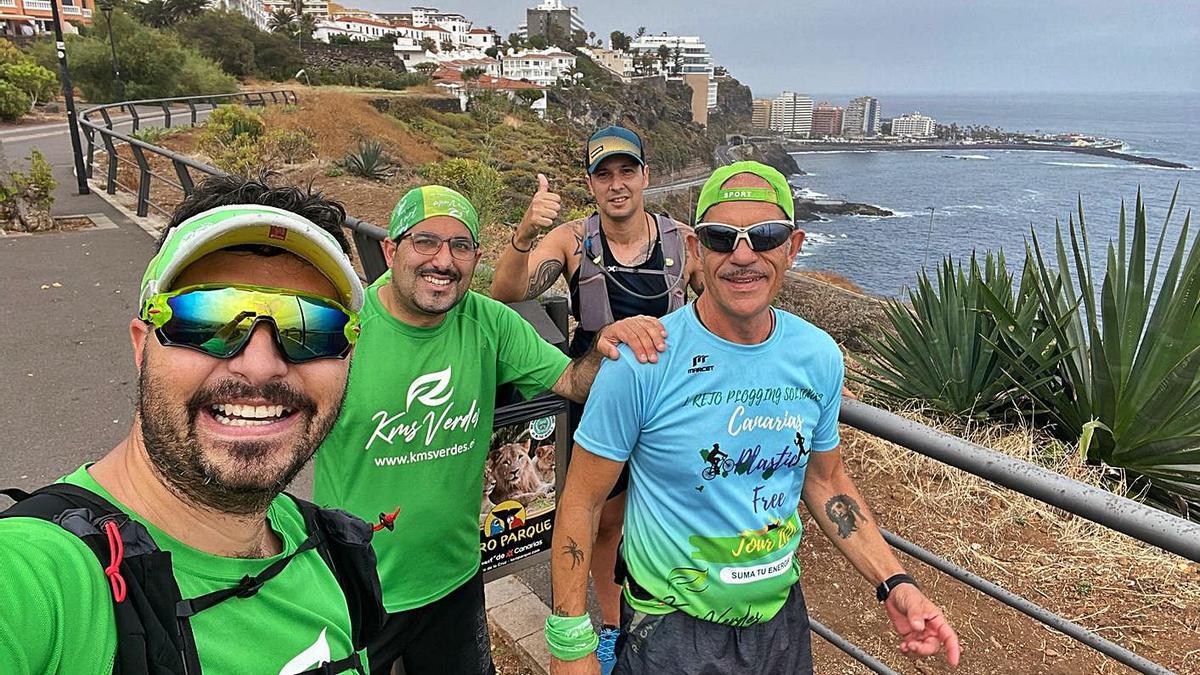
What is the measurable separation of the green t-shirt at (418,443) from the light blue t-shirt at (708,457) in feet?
1.68

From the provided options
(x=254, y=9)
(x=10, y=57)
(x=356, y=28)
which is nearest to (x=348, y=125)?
(x=10, y=57)

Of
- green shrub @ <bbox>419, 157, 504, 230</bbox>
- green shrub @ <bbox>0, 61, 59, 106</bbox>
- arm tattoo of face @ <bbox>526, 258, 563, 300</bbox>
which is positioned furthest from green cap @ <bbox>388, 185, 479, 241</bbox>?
green shrub @ <bbox>0, 61, 59, 106</bbox>

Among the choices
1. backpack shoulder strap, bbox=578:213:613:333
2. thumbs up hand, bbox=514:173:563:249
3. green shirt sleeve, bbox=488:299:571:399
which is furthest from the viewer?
backpack shoulder strap, bbox=578:213:613:333

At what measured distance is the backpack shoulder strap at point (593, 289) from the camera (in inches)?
109

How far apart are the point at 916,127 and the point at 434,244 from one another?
16027 cm

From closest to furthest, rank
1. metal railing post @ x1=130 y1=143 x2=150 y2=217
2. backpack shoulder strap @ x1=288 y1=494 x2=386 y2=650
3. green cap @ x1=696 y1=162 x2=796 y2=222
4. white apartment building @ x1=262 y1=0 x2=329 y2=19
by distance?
backpack shoulder strap @ x1=288 y1=494 x2=386 y2=650 → green cap @ x1=696 y1=162 x2=796 y2=222 → metal railing post @ x1=130 y1=143 x2=150 y2=217 → white apartment building @ x1=262 y1=0 x2=329 y2=19

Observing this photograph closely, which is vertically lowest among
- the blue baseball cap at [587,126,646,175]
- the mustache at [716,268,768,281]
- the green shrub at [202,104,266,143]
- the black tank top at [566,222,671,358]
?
the black tank top at [566,222,671,358]

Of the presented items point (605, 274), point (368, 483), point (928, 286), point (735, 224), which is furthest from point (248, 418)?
point (928, 286)

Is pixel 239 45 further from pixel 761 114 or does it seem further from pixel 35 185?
pixel 761 114

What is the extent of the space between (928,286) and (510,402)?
4.80 m

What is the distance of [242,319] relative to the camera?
109 cm

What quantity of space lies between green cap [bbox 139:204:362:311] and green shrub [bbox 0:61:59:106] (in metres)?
32.4

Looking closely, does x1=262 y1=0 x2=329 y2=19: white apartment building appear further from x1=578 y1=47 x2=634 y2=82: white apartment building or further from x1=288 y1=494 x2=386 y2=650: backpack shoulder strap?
x1=288 y1=494 x2=386 y2=650: backpack shoulder strap

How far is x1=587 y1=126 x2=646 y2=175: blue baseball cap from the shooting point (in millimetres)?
2855
